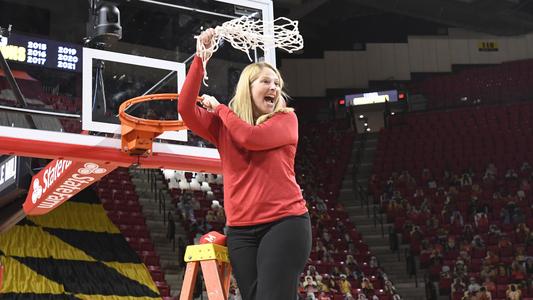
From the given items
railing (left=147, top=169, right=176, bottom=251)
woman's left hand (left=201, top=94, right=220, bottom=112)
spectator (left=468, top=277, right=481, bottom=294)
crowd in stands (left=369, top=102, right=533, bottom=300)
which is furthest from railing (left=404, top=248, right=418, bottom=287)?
woman's left hand (left=201, top=94, right=220, bottom=112)

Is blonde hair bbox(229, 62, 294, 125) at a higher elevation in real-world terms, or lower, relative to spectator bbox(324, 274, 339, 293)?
higher

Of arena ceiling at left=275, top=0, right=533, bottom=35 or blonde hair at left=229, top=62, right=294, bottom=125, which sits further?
arena ceiling at left=275, top=0, right=533, bottom=35

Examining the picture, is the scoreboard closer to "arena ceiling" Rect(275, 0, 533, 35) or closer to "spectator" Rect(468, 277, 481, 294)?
"spectator" Rect(468, 277, 481, 294)

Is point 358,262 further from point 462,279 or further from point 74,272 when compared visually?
point 74,272

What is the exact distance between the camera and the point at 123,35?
5359 millimetres

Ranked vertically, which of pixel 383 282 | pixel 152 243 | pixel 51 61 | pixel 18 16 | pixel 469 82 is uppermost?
pixel 469 82

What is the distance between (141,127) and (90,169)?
98 cm

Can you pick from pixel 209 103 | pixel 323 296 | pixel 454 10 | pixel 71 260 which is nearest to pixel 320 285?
pixel 323 296

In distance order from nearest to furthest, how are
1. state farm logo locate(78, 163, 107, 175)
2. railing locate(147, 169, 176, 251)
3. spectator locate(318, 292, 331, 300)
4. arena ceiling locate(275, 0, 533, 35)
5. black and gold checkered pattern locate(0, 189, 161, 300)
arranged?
state farm logo locate(78, 163, 107, 175) < black and gold checkered pattern locate(0, 189, 161, 300) < spectator locate(318, 292, 331, 300) < railing locate(147, 169, 176, 251) < arena ceiling locate(275, 0, 533, 35)

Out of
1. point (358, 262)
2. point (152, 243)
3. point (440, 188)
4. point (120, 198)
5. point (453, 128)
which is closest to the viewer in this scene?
point (152, 243)

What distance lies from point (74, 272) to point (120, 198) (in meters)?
3.86

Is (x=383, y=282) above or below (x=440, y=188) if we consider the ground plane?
below

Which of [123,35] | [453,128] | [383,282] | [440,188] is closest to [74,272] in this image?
[383,282]

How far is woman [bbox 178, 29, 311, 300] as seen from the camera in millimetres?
2643
